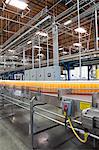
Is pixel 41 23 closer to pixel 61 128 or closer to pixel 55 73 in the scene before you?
pixel 55 73

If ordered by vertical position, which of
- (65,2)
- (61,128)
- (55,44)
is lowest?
(61,128)

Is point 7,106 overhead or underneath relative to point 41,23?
underneath

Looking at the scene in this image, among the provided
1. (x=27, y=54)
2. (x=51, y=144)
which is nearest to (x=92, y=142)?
(x=51, y=144)

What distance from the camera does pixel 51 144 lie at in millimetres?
1799

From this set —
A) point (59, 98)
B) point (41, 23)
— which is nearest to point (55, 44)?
point (41, 23)

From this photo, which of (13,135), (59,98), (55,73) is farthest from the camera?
(55,73)

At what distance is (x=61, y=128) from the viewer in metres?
2.36

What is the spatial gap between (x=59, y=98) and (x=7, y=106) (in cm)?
343

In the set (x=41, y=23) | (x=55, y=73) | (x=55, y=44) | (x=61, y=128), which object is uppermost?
(x=41, y=23)

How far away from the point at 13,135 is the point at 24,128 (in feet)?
1.11

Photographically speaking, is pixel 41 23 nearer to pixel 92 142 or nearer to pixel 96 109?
pixel 92 142

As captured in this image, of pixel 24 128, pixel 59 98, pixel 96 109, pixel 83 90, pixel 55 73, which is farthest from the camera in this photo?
pixel 55 73

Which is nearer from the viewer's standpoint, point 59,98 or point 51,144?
point 59,98

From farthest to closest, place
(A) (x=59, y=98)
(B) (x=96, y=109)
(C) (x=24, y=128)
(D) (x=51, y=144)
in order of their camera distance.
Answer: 1. (C) (x=24, y=128)
2. (D) (x=51, y=144)
3. (A) (x=59, y=98)
4. (B) (x=96, y=109)
